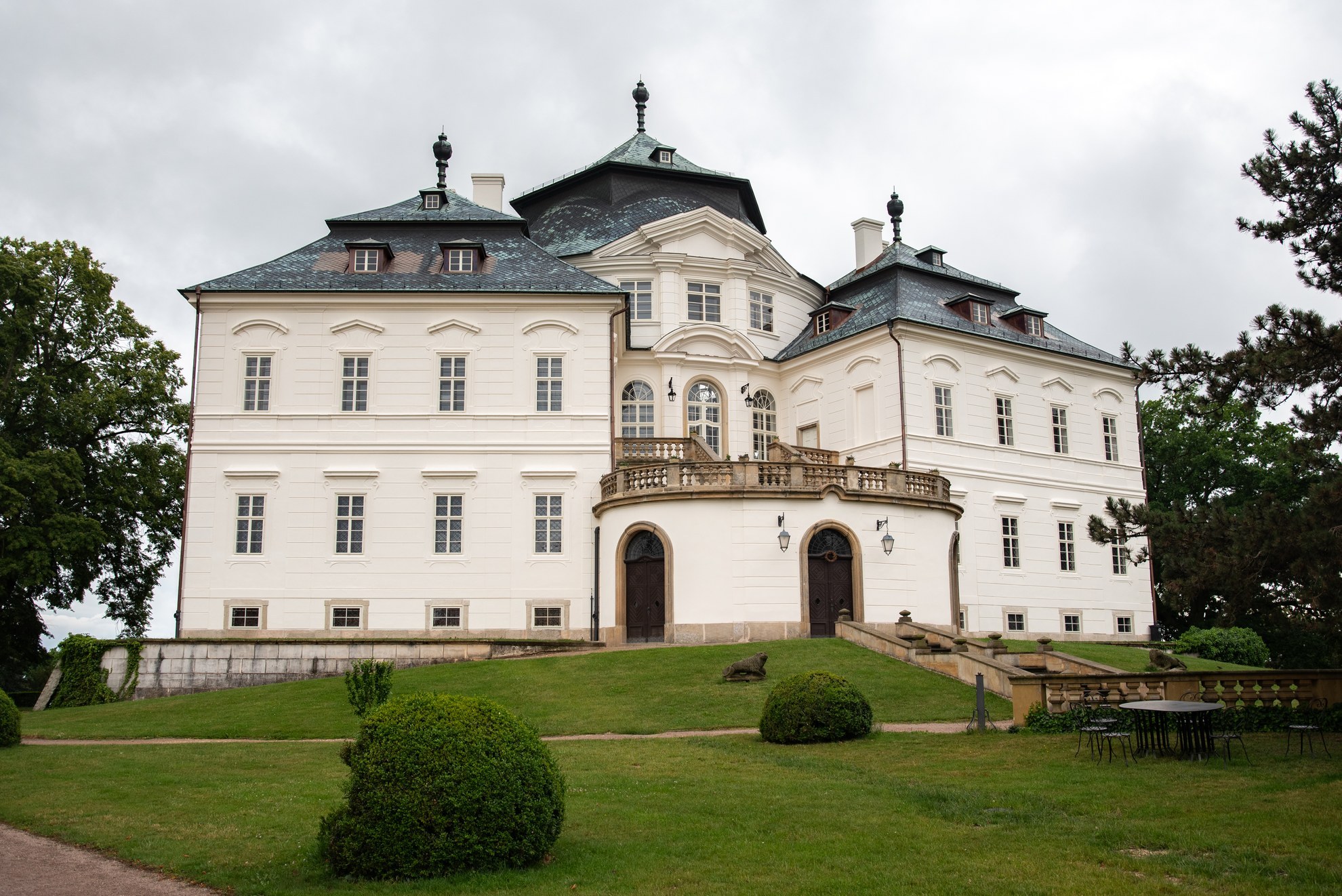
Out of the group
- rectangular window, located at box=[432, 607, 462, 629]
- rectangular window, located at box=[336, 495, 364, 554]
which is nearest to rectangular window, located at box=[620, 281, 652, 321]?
rectangular window, located at box=[336, 495, 364, 554]

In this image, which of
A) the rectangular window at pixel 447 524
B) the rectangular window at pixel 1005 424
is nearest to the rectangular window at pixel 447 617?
the rectangular window at pixel 447 524

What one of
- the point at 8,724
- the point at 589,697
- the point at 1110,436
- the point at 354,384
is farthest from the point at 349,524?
the point at 1110,436

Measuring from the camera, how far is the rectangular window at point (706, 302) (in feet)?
131

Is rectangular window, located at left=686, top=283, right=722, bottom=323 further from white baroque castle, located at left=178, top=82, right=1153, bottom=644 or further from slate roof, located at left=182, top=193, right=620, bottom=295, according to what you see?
slate roof, located at left=182, top=193, right=620, bottom=295

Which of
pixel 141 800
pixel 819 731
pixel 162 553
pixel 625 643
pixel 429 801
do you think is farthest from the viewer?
pixel 162 553

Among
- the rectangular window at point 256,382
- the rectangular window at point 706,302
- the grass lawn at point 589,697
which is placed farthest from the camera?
the rectangular window at point 706,302

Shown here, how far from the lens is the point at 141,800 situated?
1320 cm

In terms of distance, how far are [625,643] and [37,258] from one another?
68.8 ft

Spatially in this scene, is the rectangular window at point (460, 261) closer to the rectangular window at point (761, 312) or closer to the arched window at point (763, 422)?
the rectangular window at point (761, 312)

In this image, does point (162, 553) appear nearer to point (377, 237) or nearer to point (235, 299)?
point (235, 299)

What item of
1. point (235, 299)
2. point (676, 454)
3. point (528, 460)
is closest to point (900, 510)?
point (676, 454)

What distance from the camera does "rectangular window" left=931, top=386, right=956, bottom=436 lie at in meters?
37.8

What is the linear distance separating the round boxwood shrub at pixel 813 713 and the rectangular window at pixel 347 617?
17.6 m

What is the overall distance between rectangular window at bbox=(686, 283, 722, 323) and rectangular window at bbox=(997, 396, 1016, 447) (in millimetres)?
9556
